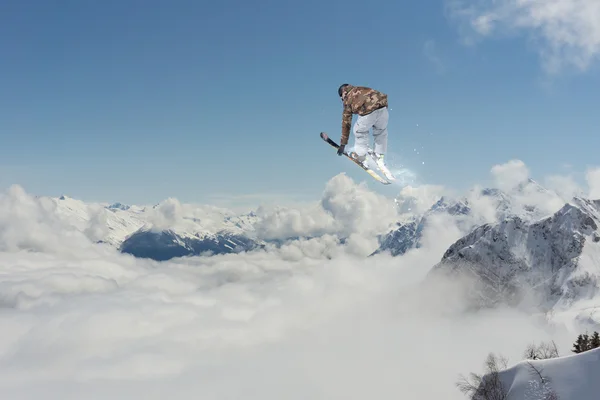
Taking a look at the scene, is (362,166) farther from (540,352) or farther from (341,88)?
(540,352)

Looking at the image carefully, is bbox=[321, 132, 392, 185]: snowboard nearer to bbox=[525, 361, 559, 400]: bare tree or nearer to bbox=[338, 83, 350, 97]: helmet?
bbox=[338, 83, 350, 97]: helmet

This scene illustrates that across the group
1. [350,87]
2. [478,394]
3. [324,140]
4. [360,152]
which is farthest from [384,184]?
[478,394]

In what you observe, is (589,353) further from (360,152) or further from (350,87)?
(350,87)

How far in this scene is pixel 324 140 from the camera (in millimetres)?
21500

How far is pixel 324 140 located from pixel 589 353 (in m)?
25.7

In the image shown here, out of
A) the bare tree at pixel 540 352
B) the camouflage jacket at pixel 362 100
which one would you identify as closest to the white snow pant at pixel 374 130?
the camouflage jacket at pixel 362 100

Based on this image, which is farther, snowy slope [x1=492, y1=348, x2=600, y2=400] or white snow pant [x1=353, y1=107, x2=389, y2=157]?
snowy slope [x1=492, y1=348, x2=600, y2=400]

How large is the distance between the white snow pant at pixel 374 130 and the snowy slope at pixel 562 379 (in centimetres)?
2379

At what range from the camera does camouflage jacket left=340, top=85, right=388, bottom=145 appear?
17.3 meters

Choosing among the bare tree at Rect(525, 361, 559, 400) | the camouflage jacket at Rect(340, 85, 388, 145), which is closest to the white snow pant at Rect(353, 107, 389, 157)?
the camouflage jacket at Rect(340, 85, 388, 145)

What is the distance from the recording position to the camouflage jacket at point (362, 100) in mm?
17281

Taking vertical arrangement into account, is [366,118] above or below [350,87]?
below

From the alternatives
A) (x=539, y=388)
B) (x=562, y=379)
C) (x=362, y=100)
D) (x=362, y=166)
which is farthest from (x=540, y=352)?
(x=362, y=100)

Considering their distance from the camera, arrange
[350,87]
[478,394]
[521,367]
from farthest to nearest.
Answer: [478,394], [521,367], [350,87]
